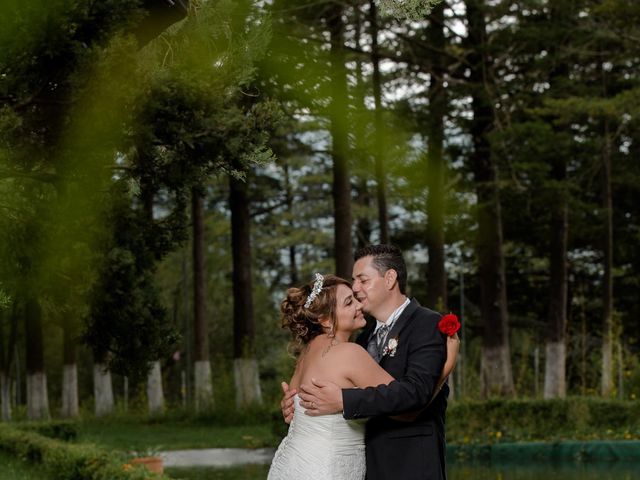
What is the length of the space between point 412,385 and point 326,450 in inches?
31.9

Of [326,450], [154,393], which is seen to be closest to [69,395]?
[154,393]

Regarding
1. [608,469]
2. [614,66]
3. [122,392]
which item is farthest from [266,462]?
[122,392]

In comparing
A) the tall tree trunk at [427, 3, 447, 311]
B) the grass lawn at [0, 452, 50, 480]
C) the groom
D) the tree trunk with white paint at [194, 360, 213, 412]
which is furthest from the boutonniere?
the tree trunk with white paint at [194, 360, 213, 412]

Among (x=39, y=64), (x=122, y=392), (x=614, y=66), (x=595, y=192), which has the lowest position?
(x=122, y=392)

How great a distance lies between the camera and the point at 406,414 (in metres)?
5.81

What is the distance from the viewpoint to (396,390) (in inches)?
219

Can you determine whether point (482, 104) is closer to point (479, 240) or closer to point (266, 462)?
point (479, 240)

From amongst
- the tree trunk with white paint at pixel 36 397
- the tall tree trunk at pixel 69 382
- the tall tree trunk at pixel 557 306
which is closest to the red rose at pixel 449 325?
the tall tree trunk at pixel 557 306

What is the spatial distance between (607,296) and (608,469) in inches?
478

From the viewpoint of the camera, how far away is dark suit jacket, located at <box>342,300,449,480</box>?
5633 millimetres

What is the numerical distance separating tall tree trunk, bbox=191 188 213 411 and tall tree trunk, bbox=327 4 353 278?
19.7 feet

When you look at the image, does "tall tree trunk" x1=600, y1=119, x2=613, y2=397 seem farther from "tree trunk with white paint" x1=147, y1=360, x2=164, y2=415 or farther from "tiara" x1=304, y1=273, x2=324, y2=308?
"tiara" x1=304, y1=273, x2=324, y2=308

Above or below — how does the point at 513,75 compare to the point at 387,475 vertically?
above

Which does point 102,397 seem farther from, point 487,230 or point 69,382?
point 487,230
